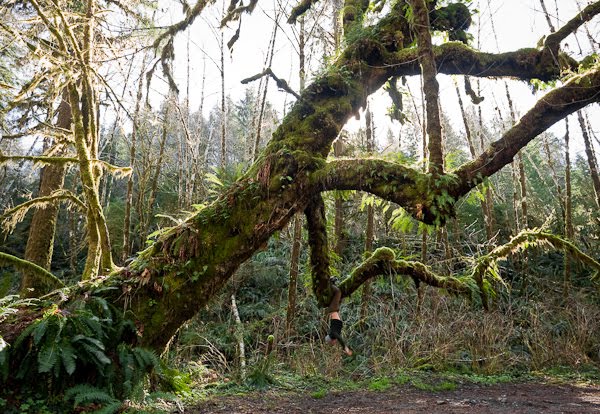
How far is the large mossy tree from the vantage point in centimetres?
486

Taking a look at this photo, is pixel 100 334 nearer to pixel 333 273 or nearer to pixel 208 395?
pixel 208 395

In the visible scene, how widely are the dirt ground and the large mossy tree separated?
59.8 inches

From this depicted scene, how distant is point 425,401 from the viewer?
5.96 meters

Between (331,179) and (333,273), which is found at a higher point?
(331,179)

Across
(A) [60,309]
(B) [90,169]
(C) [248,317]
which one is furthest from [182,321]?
(C) [248,317]

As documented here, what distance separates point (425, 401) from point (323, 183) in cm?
375

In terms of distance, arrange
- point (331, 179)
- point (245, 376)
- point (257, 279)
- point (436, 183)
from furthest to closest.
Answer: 1. point (257, 279)
2. point (245, 376)
3. point (331, 179)
4. point (436, 183)

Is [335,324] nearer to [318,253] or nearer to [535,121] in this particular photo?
[318,253]

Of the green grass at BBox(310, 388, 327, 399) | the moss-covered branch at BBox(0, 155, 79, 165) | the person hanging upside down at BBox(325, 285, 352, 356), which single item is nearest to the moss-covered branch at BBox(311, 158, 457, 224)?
the person hanging upside down at BBox(325, 285, 352, 356)

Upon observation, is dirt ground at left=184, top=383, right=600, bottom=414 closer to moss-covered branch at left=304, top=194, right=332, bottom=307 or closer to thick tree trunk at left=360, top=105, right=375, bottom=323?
moss-covered branch at left=304, top=194, right=332, bottom=307

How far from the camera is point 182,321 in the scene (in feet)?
16.4

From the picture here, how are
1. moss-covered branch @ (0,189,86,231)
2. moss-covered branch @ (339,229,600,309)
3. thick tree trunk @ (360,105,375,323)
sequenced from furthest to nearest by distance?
thick tree trunk @ (360,105,375,323), moss-covered branch @ (339,229,600,309), moss-covered branch @ (0,189,86,231)

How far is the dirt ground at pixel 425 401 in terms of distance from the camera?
532cm

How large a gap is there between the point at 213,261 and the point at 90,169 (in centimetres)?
310
